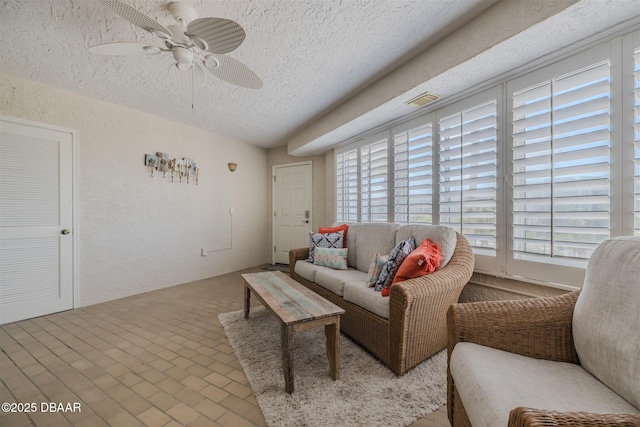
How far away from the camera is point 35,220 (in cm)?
270

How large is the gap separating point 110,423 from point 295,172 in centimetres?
424

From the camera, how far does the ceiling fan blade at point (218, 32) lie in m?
1.38

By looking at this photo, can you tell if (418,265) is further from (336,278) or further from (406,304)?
(336,278)

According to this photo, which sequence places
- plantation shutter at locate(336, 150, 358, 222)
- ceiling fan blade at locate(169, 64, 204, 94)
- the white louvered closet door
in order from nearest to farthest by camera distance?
ceiling fan blade at locate(169, 64, 204, 94)
the white louvered closet door
plantation shutter at locate(336, 150, 358, 222)

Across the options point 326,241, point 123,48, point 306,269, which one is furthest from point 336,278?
point 123,48

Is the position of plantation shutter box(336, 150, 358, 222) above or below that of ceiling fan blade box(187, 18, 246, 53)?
below

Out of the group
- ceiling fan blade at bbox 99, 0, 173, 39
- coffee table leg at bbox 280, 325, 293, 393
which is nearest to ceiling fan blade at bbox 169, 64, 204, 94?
ceiling fan blade at bbox 99, 0, 173, 39

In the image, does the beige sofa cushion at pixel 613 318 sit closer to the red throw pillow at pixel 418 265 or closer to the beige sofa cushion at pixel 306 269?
the red throw pillow at pixel 418 265

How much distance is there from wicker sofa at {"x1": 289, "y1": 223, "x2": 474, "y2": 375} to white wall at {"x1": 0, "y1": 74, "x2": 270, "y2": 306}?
8.38ft

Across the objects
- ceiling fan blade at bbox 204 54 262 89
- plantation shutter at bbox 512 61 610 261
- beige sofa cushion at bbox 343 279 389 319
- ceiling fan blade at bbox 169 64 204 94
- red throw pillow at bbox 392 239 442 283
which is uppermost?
ceiling fan blade at bbox 169 64 204 94

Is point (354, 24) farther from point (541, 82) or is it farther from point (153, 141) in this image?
point (153, 141)

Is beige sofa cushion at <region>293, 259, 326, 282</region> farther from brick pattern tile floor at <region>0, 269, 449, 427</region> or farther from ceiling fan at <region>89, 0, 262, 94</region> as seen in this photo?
ceiling fan at <region>89, 0, 262, 94</region>

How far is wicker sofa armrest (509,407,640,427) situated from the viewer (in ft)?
1.98

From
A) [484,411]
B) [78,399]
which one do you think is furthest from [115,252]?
[484,411]
